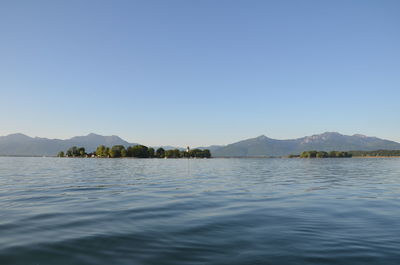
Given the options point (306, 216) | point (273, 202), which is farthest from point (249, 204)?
point (306, 216)

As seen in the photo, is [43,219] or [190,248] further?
[43,219]

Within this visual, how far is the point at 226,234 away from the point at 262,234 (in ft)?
4.34

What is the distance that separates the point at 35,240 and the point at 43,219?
3520 mm

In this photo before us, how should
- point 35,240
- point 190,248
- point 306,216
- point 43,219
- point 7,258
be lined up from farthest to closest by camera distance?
point 306,216
point 43,219
point 35,240
point 190,248
point 7,258

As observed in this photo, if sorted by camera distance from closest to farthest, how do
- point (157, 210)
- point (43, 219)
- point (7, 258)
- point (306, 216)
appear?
point (7, 258)
point (43, 219)
point (306, 216)
point (157, 210)

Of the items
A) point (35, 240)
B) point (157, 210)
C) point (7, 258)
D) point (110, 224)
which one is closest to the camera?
point (7, 258)

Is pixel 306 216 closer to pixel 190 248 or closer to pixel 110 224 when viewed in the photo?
pixel 190 248

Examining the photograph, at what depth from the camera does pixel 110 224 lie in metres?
10.6

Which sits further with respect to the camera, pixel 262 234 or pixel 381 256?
pixel 262 234

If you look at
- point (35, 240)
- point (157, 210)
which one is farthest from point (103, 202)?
point (35, 240)

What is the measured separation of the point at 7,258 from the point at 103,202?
9.39 m

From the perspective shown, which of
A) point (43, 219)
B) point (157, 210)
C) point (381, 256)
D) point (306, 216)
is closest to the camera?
point (381, 256)

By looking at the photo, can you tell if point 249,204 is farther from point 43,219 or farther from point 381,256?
point 43,219

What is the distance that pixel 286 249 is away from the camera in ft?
25.7
